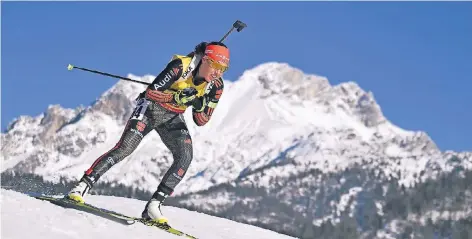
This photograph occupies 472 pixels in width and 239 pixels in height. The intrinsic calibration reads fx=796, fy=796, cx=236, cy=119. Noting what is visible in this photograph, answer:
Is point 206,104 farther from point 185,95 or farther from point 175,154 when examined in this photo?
point 175,154

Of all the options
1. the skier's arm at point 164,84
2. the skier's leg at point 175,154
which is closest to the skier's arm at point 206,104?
the skier's leg at point 175,154

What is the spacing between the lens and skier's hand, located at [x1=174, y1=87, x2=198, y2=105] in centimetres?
1464

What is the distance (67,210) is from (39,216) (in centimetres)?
95

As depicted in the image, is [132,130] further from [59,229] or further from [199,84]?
[59,229]

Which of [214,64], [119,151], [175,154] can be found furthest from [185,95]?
[119,151]

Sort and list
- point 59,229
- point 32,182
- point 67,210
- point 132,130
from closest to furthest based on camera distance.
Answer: point 59,229 → point 67,210 → point 132,130 → point 32,182

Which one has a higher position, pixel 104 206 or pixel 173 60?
pixel 173 60

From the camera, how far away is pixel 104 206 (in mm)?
16547

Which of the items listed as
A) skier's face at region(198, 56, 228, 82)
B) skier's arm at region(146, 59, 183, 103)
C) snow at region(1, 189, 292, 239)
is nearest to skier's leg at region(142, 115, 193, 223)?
skier's arm at region(146, 59, 183, 103)

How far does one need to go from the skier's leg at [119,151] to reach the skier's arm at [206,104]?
1.07 meters

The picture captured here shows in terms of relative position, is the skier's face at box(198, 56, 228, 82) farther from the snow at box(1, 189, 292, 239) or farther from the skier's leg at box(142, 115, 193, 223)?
the snow at box(1, 189, 292, 239)

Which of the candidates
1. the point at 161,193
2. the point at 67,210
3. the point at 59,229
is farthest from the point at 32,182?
the point at 59,229

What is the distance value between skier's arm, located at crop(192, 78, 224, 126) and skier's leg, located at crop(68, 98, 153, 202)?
107 centimetres

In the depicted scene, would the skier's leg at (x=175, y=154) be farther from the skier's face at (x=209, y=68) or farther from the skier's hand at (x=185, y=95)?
the skier's face at (x=209, y=68)
